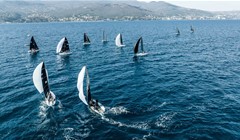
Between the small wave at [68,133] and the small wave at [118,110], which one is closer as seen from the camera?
the small wave at [68,133]

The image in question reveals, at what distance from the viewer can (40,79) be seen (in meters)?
45.5

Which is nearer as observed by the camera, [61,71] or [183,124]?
[183,124]

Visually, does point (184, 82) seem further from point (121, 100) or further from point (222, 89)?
point (121, 100)

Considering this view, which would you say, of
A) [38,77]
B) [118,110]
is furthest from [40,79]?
[118,110]

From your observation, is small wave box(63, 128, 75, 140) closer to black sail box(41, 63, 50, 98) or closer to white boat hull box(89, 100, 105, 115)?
white boat hull box(89, 100, 105, 115)

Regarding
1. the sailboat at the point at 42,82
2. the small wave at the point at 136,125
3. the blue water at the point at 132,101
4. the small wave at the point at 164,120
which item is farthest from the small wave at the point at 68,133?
the small wave at the point at 164,120

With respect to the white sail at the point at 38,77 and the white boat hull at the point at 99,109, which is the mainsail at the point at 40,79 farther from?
the white boat hull at the point at 99,109

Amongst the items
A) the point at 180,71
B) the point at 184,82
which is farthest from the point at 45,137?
the point at 180,71

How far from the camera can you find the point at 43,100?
48.7m

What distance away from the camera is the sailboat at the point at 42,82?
147 ft

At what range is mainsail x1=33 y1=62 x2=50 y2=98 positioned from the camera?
44.6 m

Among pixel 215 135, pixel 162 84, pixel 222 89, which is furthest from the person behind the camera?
pixel 162 84

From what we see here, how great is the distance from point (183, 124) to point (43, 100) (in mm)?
27723

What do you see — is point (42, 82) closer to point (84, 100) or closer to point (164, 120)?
point (84, 100)
